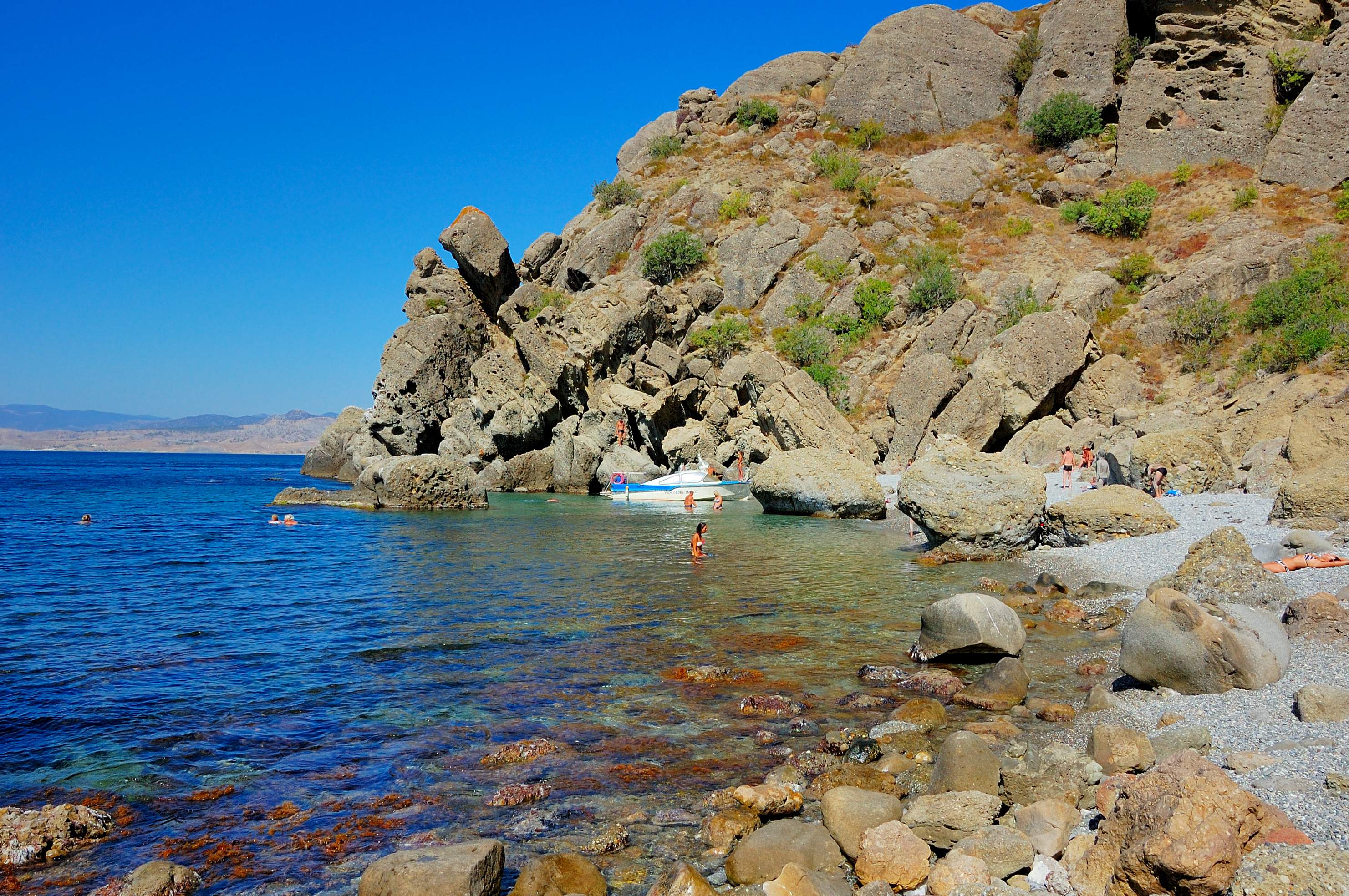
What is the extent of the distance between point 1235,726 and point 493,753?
26.0ft

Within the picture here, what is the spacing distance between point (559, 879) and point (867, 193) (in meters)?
65.1

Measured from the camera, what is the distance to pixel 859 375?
4997 centimetres

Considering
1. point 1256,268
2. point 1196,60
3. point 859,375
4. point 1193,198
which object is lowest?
point 859,375

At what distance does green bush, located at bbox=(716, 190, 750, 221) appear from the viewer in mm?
66312

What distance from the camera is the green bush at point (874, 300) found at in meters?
53.2

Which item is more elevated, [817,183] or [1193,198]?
[817,183]

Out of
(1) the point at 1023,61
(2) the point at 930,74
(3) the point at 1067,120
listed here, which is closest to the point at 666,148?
(2) the point at 930,74

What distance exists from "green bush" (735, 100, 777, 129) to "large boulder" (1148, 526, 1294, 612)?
7182 centimetres

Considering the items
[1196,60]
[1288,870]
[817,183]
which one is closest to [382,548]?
[1288,870]

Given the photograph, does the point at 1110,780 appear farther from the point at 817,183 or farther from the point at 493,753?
the point at 817,183

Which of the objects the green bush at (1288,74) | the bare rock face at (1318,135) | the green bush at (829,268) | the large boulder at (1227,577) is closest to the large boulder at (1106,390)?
the green bush at (829,268)

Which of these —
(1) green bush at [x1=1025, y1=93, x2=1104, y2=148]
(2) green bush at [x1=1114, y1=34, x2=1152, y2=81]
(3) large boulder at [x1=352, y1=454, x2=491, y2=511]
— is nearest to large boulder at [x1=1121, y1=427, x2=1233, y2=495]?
(3) large boulder at [x1=352, y1=454, x2=491, y2=511]

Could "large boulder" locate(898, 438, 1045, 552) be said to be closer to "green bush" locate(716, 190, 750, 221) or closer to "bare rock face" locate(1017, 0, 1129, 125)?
"green bush" locate(716, 190, 750, 221)

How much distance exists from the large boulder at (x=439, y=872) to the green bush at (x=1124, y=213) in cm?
5949
